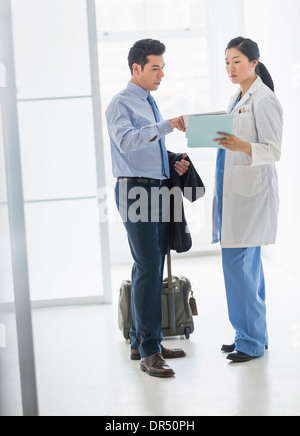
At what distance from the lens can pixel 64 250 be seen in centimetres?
461

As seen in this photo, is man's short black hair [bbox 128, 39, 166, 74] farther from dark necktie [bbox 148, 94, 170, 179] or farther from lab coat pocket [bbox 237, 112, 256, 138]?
lab coat pocket [bbox 237, 112, 256, 138]

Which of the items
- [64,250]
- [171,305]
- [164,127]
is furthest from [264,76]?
[64,250]

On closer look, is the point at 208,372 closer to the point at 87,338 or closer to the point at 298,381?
the point at 298,381

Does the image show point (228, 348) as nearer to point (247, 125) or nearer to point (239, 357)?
point (239, 357)

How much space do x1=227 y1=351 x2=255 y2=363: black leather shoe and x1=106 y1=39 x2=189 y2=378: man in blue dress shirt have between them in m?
0.34

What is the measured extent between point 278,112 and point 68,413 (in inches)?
62.6

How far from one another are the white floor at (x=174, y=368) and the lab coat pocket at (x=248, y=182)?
80 cm

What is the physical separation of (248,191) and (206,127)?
0.42 m

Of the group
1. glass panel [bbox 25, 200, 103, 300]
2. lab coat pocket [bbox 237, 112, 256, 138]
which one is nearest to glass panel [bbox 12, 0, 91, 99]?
glass panel [bbox 25, 200, 103, 300]

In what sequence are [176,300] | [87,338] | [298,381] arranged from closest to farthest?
[298,381] < [176,300] < [87,338]

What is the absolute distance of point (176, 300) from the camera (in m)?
3.52

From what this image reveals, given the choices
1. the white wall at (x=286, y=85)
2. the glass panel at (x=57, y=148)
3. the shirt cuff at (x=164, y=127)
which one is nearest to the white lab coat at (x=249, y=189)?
the shirt cuff at (x=164, y=127)
